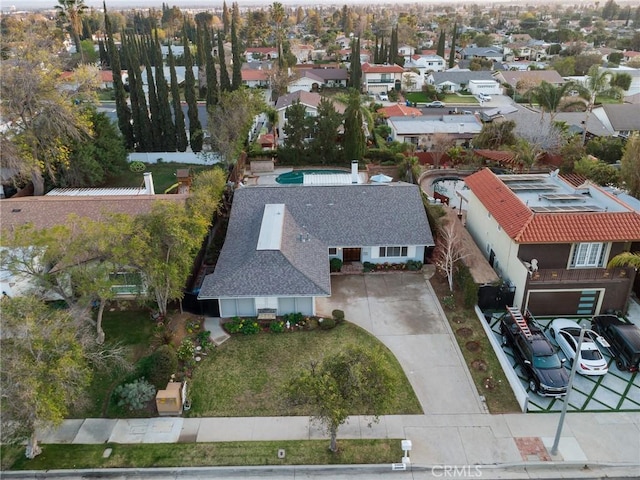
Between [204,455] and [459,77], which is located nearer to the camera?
[204,455]

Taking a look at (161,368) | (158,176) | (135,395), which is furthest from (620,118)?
(135,395)

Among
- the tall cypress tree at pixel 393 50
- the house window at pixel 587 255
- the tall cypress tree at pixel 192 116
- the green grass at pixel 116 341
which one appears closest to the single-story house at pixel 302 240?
the green grass at pixel 116 341

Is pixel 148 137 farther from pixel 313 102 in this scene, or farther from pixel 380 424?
pixel 380 424

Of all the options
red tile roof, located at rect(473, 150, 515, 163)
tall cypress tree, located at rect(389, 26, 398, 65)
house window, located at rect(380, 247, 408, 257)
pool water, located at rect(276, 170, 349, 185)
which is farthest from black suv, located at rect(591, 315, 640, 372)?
tall cypress tree, located at rect(389, 26, 398, 65)

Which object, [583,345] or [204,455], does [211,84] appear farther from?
[583,345]

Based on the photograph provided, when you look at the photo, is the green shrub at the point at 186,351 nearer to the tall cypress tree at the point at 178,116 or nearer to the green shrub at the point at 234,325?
the green shrub at the point at 234,325

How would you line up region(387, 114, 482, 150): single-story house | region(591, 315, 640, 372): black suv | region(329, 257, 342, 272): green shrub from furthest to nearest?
region(387, 114, 482, 150): single-story house → region(329, 257, 342, 272): green shrub → region(591, 315, 640, 372): black suv
